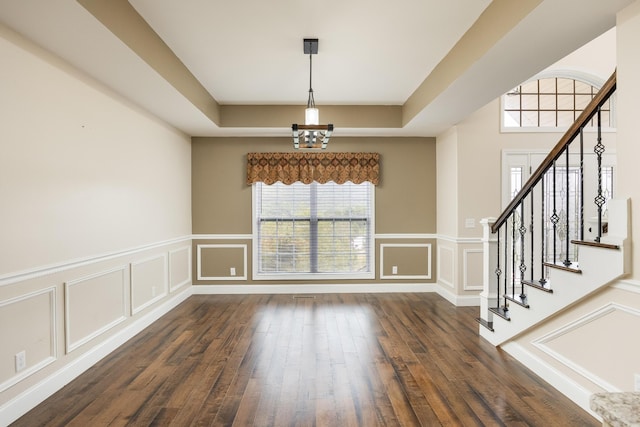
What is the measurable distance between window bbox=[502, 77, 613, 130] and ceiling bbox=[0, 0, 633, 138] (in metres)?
1.00

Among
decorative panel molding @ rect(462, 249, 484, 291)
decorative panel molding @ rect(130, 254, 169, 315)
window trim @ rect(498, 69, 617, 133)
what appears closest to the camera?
decorative panel molding @ rect(130, 254, 169, 315)

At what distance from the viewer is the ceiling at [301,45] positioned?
2549 millimetres

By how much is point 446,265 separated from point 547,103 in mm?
2713

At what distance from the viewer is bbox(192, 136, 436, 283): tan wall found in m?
6.38

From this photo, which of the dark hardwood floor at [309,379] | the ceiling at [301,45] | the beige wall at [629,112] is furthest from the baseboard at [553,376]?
the ceiling at [301,45]

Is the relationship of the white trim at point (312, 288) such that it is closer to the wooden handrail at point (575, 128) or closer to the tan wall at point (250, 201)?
the tan wall at point (250, 201)

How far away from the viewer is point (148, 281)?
4758 mm

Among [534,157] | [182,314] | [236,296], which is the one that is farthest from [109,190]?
[534,157]

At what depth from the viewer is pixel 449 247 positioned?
594cm

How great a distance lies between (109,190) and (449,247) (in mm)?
4581

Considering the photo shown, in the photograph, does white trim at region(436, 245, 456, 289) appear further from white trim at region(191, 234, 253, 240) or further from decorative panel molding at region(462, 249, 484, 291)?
white trim at region(191, 234, 253, 240)

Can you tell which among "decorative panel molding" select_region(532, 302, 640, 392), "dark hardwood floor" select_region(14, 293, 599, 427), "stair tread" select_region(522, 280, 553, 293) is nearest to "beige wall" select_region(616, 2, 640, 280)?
"decorative panel molding" select_region(532, 302, 640, 392)

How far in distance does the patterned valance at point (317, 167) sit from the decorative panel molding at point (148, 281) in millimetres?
1961

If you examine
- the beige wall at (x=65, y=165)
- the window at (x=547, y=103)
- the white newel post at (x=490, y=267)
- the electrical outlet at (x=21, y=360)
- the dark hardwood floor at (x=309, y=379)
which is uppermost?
the window at (x=547, y=103)
